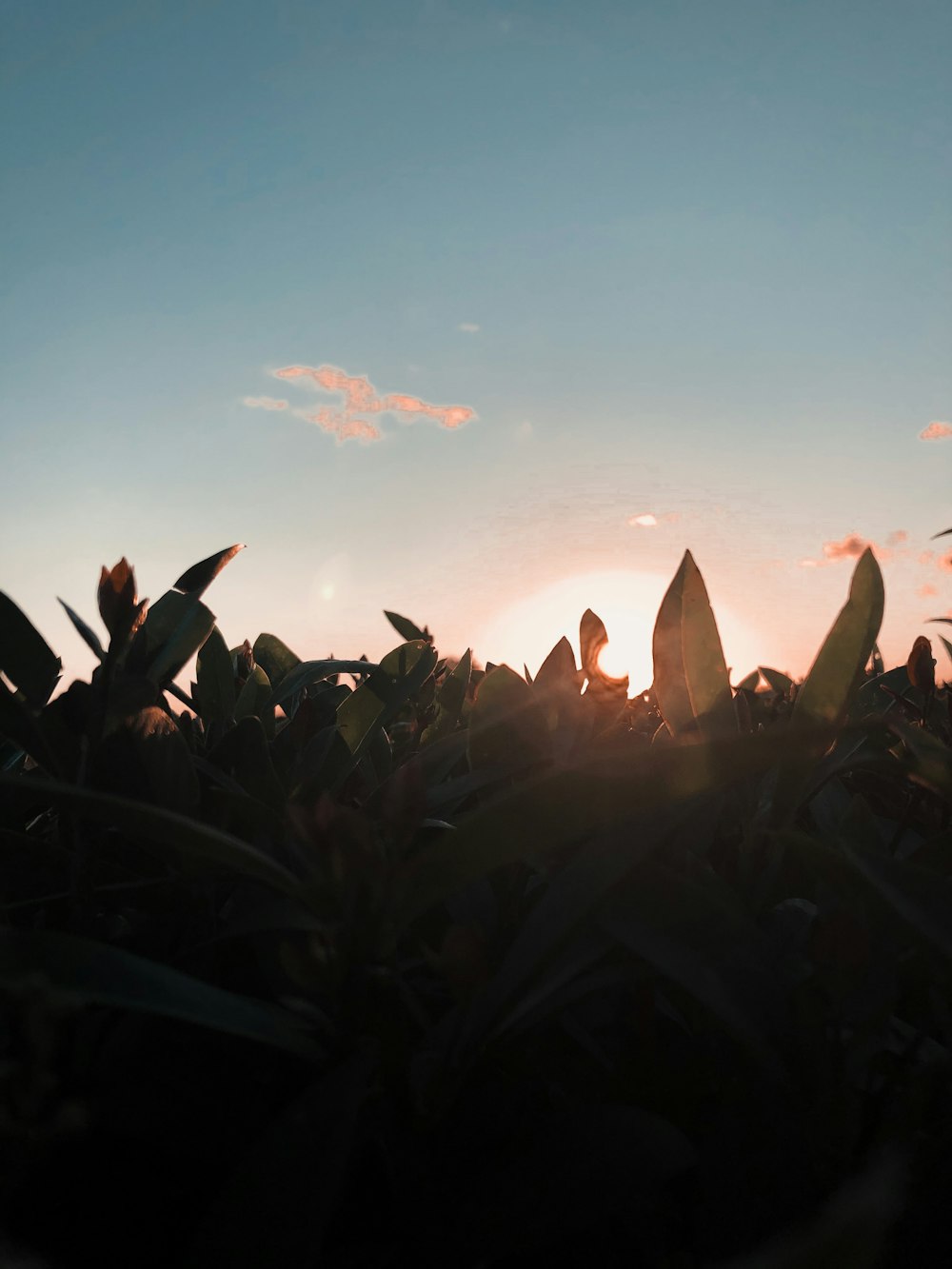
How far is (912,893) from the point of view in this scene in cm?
56

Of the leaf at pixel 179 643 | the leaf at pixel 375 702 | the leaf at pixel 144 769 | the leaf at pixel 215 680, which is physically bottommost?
the leaf at pixel 144 769

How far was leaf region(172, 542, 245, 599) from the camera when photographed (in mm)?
1005

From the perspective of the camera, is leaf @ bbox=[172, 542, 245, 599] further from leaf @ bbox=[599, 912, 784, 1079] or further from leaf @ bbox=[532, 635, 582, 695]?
leaf @ bbox=[599, 912, 784, 1079]

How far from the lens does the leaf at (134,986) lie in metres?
0.51

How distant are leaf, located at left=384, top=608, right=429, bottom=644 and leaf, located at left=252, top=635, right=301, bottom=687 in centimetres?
42

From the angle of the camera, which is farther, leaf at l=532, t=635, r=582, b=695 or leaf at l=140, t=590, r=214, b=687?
leaf at l=532, t=635, r=582, b=695

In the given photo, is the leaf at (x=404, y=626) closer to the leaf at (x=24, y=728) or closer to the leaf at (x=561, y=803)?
the leaf at (x=24, y=728)

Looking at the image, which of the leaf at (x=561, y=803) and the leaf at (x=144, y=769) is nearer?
the leaf at (x=561, y=803)

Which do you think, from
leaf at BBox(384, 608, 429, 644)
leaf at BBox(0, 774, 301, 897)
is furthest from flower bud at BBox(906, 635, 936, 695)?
leaf at BBox(384, 608, 429, 644)

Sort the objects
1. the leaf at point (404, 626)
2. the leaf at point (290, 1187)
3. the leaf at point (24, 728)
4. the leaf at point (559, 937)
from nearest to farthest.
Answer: the leaf at point (290, 1187)
the leaf at point (559, 937)
the leaf at point (24, 728)
the leaf at point (404, 626)

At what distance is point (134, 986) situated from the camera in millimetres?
519

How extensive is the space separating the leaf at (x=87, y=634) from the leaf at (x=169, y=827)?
0.87 feet

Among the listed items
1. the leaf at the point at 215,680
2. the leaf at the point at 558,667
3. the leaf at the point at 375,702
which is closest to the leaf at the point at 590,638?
the leaf at the point at 558,667

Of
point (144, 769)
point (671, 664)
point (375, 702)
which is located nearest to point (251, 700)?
point (375, 702)
